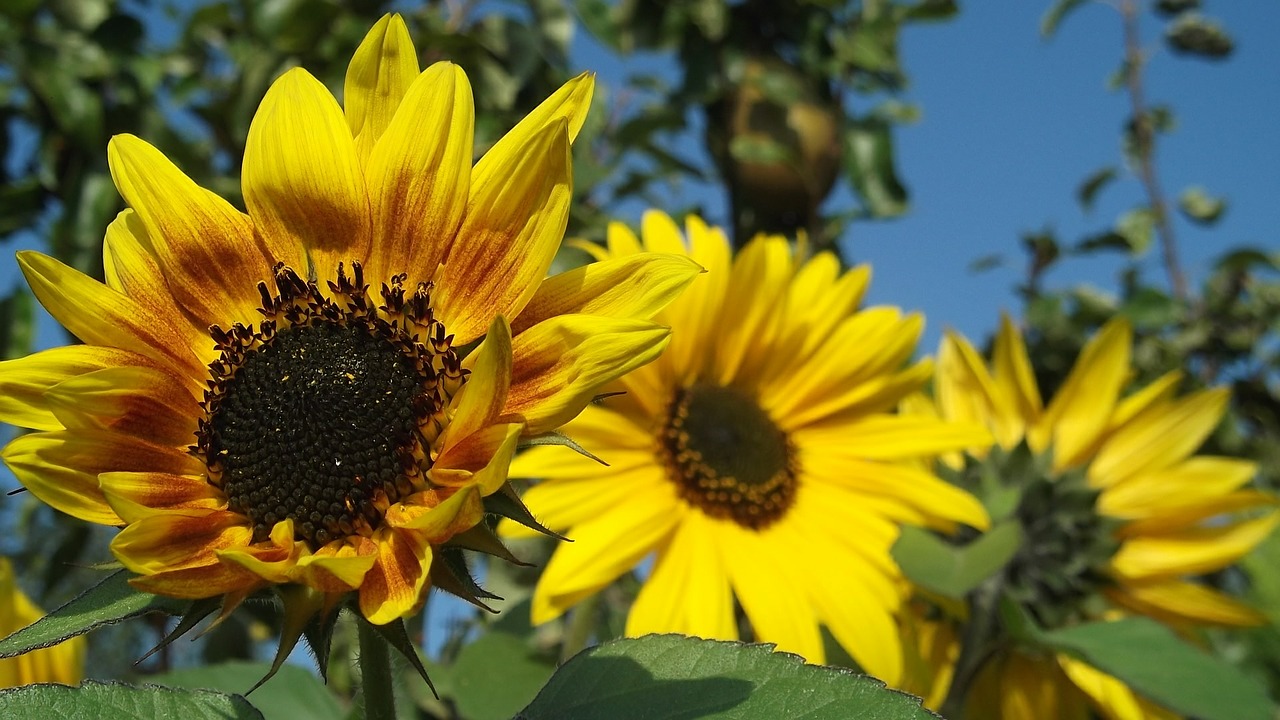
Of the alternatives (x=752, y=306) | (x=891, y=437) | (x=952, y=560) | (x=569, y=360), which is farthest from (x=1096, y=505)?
(x=569, y=360)

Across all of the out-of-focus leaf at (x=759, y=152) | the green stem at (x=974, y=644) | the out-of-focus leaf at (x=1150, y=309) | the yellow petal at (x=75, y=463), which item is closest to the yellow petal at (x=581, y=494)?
the green stem at (x=974, y=644)

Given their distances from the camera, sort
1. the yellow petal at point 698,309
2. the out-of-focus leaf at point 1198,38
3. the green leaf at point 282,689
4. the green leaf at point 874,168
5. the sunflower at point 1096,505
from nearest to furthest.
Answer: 1. the green leaf at point 282,689
2. the yellow petal at point 698,309
3. the sunflower at point 1096,505
4. the green leaf at point 874,168
5. the out-of-focus leaf at point 1198,38

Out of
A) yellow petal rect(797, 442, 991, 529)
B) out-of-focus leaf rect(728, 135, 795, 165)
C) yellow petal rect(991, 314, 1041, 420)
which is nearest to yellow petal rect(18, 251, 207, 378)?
yellow petal rect(797, 442, 991, 529)

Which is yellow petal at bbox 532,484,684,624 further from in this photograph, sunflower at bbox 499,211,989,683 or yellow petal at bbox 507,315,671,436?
yellow petal at bbox 507,315,671,436

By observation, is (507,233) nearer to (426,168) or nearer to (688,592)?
(426,168)

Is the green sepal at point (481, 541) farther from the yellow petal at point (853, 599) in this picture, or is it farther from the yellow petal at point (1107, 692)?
the yellow petal at point (1107, 692)

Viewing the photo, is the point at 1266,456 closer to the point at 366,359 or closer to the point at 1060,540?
the point at 1060,540

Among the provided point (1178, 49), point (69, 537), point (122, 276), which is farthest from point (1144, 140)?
point (122, 276)
